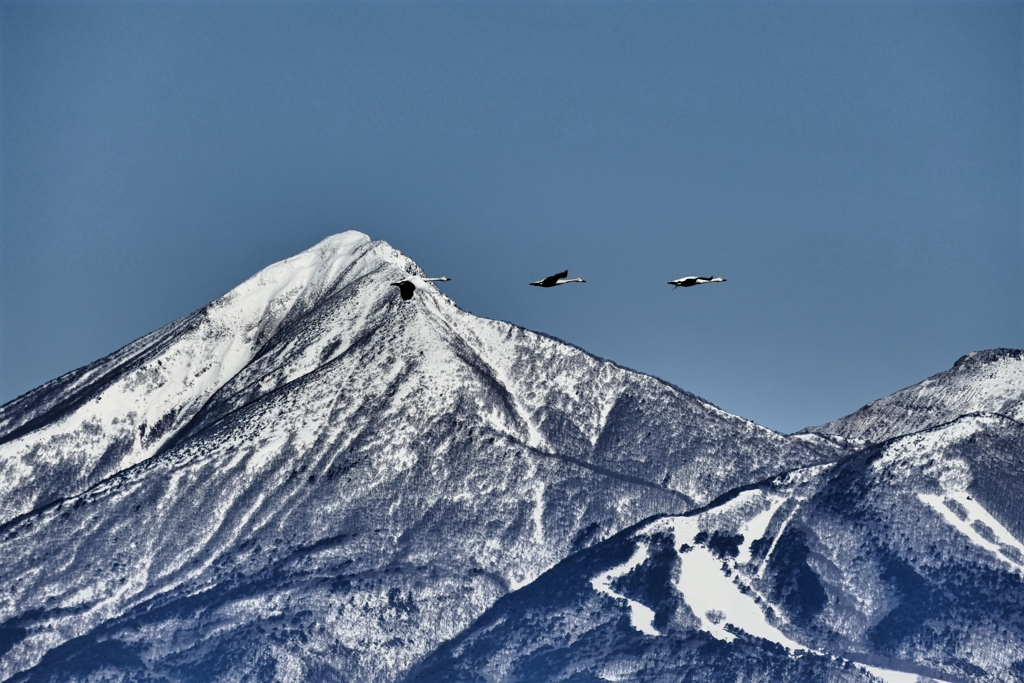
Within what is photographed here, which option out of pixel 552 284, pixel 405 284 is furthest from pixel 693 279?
pixel 405 284

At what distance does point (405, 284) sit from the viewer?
650 ft

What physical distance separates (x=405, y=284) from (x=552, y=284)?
961 inches

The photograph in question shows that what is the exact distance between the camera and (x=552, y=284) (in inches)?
6998

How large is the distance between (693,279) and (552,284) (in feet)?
42.8

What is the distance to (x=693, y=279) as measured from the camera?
A: 181750 millimetres

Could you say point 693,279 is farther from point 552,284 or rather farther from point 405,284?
point 405,284

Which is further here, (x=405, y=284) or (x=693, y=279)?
(x=405, y=284)

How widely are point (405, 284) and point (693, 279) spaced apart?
30.7 m

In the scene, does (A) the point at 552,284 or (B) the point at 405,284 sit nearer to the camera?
(A) the point at 552,284
